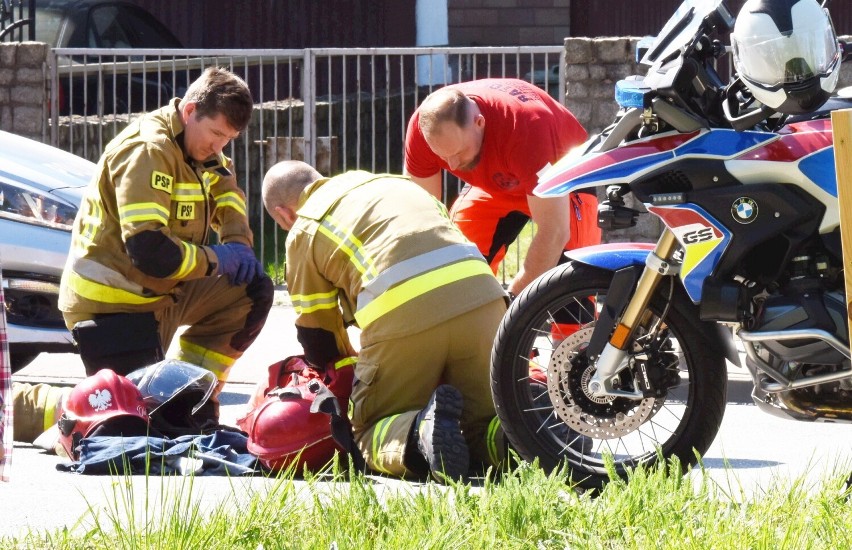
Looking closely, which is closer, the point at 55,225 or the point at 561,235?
the point at 561,235

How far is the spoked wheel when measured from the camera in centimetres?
424

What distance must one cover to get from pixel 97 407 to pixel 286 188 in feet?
3.39

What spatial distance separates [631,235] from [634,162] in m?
5.41

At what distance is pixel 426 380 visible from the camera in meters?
4.94

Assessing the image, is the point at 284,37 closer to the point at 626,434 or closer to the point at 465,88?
the point at 465,88

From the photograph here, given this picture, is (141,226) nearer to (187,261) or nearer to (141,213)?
(141,213)

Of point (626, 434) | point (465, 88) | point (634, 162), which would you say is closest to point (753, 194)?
point (634, 162)

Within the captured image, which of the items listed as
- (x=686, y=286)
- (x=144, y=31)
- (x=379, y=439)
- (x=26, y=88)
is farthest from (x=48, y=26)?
(x=686, y=286)

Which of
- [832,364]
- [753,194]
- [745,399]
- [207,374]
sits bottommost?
[745,399]

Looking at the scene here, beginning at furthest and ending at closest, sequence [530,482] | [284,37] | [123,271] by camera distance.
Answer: [284,37] < [123,271] < [530,482]

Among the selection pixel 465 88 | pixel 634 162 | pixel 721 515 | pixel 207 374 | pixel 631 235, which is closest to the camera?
pixel 721 515

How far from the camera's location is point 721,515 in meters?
3.54

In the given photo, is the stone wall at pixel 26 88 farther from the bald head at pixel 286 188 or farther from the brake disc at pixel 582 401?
the brake disc at pixel 582 401

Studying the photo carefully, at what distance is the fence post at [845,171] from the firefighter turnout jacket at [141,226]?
288cm
